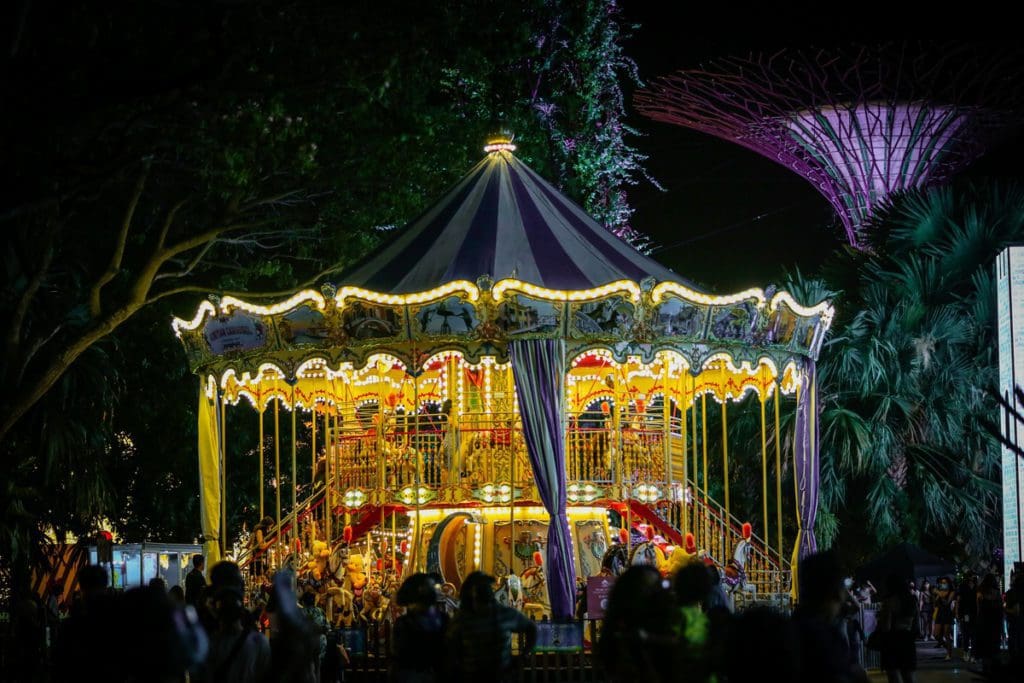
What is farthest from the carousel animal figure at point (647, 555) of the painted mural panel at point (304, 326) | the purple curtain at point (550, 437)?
the painted mural panel at point (304, 326)

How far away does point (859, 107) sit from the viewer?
38031 mm

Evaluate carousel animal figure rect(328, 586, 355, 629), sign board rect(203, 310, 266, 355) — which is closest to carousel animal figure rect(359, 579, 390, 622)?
carousel animal figure rect(328, 586, 355, 629)

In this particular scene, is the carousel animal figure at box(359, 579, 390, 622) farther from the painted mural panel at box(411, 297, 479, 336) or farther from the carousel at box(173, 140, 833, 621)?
the painted mural panel at box(411, 297, 479, 336)

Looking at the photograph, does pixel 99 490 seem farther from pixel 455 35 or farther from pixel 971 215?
pixel 971 215

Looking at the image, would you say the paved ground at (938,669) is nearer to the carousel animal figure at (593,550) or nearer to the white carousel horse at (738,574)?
the white carousel horse at (738,574)

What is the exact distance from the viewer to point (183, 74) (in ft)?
54.1

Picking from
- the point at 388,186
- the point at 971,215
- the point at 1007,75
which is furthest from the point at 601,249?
the point at 1007,75

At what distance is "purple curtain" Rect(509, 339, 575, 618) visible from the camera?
18531 millimetres

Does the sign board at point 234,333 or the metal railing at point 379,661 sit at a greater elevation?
the sign board at point 234,333

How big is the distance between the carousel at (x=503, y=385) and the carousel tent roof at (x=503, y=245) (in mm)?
36

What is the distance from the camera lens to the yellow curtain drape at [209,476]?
68.4 ft

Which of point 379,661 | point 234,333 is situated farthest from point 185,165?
point 379,661

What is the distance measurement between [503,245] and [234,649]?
37.4 feet

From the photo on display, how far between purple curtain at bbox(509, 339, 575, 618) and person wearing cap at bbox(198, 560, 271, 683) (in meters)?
9.10
